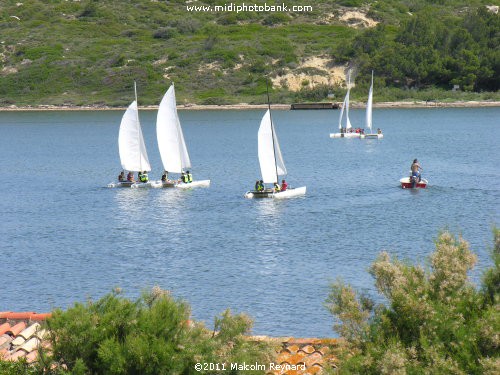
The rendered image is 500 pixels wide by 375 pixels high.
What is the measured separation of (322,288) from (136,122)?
97.9ft

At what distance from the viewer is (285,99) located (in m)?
137

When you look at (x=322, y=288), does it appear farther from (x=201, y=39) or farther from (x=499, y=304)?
(x=201, y=39)

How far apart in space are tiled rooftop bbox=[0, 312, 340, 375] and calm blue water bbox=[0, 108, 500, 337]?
877cm

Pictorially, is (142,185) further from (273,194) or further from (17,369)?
(17,369)

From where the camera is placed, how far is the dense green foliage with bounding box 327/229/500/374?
13.0 meters

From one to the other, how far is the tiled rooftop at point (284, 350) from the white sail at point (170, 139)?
37.9 meters

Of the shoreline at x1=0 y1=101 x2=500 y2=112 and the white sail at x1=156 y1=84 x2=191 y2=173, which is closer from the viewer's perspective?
the white sail at x1=156 y1=84 x2=191 y2=173

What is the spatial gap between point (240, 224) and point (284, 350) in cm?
2731

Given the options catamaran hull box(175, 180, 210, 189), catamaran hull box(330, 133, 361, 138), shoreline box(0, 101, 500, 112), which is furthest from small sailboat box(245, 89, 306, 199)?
shoreline box(0, 101, 500, 112)

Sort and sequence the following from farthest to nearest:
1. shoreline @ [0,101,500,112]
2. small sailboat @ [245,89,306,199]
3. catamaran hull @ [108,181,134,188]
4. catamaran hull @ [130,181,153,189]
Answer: shoreline @ [0,101,500,112] < catamaran hull @ [108,181,134,188] < catamaran hull @ [130,181,153,189] < small sailboat @ [245,89,306,199]

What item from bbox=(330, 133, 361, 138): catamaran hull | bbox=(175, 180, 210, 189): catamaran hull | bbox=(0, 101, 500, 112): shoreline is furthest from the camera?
bbox=(0, 101, 500, 112): shoreline

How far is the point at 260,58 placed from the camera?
14125 cm

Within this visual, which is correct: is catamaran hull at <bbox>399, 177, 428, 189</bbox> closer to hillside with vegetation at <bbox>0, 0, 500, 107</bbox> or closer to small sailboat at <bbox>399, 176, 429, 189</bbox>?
small sailboat at <bbox>399, 176, 429, 189</bbox>

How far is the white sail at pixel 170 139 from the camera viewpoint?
55906 mm
